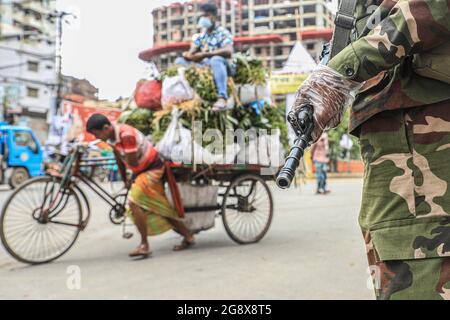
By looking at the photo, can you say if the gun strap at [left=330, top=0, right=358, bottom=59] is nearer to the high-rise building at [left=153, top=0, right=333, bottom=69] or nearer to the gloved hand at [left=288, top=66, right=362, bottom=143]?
the gloved hand at [left=288, top=66, right=362, bottom=143]

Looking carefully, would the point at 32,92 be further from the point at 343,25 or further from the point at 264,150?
the point at 343,25

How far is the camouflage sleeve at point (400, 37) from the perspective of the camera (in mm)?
1195

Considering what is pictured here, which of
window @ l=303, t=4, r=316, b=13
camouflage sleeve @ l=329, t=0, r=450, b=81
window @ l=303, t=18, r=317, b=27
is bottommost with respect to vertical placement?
camouflage sleeve @ l=329, t=0, r=450, b=81

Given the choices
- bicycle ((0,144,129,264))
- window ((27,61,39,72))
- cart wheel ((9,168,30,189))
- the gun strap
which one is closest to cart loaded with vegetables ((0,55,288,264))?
bicycle ((0,144,129,264))

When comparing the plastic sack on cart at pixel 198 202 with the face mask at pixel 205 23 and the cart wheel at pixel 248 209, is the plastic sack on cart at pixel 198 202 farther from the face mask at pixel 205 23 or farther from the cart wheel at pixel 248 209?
the face mask at pixel 205 23

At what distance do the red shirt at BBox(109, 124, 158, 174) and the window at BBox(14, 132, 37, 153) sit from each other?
36.1 feet

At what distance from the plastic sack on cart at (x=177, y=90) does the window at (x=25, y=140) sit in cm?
1087

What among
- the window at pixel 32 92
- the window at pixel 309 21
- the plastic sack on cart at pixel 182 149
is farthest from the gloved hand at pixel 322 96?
the window at pixel 32 92

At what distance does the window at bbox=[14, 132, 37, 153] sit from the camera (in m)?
14.1

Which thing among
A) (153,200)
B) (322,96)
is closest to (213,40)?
(153,200)

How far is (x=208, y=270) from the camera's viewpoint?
370cm

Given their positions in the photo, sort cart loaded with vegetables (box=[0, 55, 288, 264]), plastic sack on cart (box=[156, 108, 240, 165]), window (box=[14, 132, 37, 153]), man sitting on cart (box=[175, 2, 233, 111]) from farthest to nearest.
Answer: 1. window (box=[14, 132, 37, 153])
2. man sitting on cart (box=[175, 2, 233, 111])
3. plastic sack on cart (box=[156, 108, 240, 165])
4. cart loaded with vegetables (box=[0, 55, 288, 264])

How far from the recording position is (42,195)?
4234 mm
